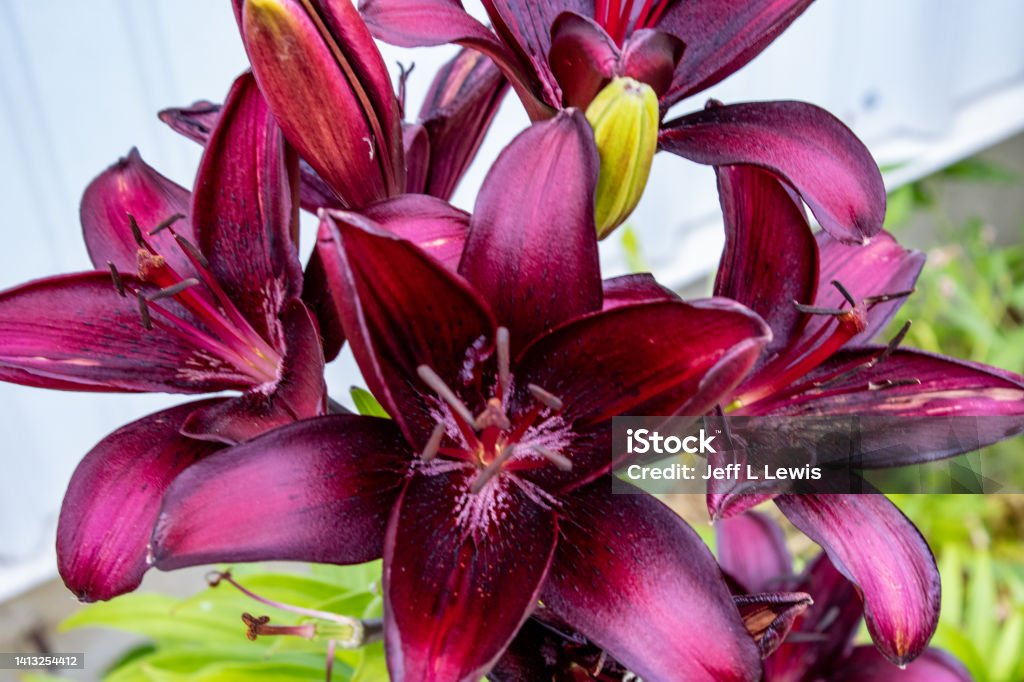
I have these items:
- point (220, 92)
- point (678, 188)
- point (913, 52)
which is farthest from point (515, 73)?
point (913, 52)

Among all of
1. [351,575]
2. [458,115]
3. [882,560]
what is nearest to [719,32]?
[458,115]

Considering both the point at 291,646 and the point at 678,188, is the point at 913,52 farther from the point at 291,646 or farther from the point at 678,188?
the point at 291,646

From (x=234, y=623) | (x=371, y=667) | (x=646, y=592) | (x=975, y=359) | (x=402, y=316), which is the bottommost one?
(x=975, y=359)

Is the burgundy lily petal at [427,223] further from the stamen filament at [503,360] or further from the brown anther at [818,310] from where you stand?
the brown anther at [818,310]

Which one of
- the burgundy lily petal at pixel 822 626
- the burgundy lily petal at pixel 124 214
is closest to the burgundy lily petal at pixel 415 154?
the burgundy lily petal at pixel 124 214

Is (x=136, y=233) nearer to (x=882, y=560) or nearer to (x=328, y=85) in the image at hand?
(x=328, y=85)

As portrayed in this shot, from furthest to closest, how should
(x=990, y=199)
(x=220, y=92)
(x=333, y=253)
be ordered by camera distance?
1. (x=990, y=199)
2. (x=220, y=92)
3. (x=333, y=253)
